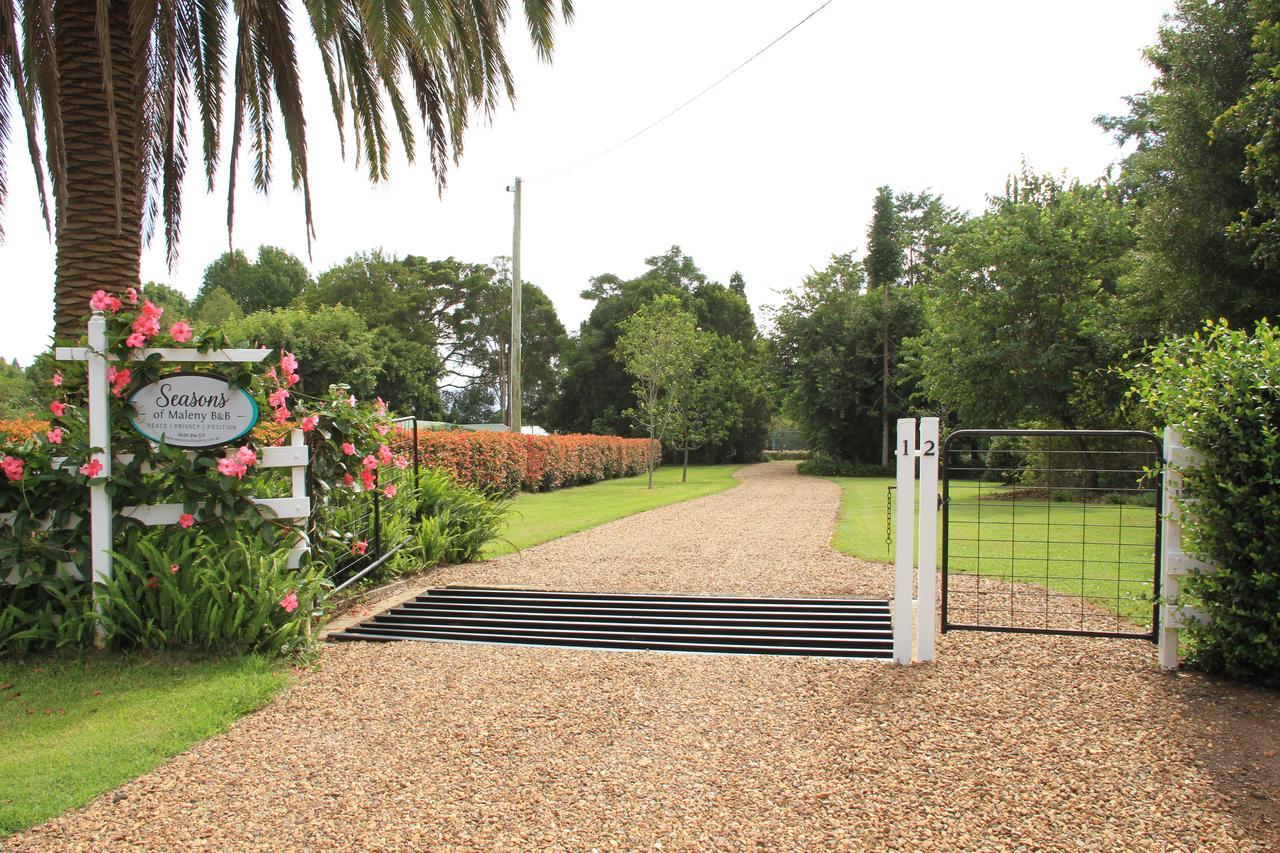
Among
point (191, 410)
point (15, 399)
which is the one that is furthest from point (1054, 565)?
point (15, 399)

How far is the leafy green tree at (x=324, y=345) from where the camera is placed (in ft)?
110

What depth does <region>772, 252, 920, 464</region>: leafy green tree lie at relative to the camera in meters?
35.2

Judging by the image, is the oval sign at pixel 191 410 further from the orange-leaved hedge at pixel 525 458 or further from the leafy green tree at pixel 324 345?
the leafy green tree at pixel 324 345

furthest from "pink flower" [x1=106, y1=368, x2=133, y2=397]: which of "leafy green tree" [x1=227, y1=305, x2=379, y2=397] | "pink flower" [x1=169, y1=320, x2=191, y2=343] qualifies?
"leafy green tree" [x1=227, y1=305, x2=379, y2=397]

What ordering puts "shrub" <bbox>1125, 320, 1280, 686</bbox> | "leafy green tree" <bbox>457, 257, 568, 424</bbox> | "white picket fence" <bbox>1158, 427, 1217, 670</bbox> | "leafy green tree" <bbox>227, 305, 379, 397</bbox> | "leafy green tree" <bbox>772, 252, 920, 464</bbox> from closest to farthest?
"shrub" <bbox>1125, 320, 1280, 686</bbox> < "white picket fence" <bbox>1158, 427, 1217, 670</bbox> < "leafy green tree" <bbox>227, 305, 379, 397</bbox> < "leafy green tree" <bbox>772, 252, 920, 464</bbox> < "leafy green tree" <bbox>457, 257, 568, 424</bbox>

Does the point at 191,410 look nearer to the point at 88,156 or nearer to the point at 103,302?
the point at 103,302

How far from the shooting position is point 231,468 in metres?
4.78

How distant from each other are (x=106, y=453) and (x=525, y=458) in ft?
46.6

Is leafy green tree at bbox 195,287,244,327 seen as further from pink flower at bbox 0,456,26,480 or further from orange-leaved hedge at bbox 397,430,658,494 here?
pink flower at bbox 0,456,26,480

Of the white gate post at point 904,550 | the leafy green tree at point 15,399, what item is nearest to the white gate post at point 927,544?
the white gate post at point 904,550

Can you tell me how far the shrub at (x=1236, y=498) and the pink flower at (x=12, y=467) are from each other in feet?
21.8

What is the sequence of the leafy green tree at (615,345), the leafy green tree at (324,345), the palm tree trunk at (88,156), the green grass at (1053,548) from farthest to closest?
the leafy green tree at (615,345)
the leafy green tree at (324,345)
the green grass at (1053,548)
the palm tree trunk at (88,156)

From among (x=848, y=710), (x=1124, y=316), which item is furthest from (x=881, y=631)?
(x=1124, y=316)

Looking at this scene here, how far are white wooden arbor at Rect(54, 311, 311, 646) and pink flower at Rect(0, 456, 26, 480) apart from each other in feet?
1.29
